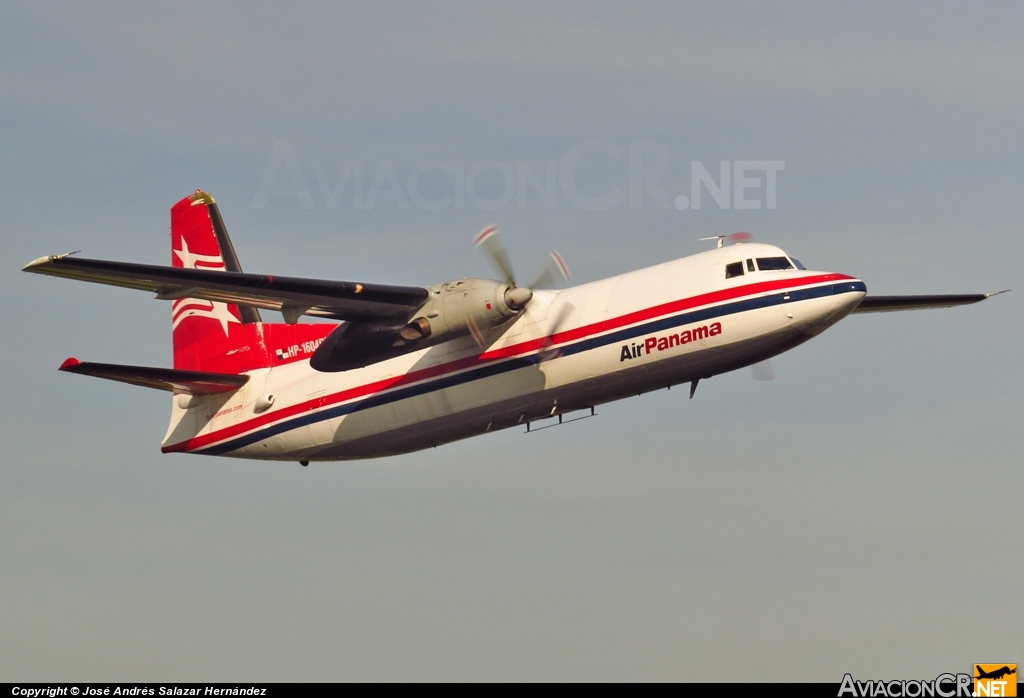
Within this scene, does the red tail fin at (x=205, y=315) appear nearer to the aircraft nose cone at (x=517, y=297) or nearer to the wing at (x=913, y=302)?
the aircraft nose cone at (x=517, y=297)

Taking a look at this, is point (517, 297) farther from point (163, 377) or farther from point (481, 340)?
point (163, 377)

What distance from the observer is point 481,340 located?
28438mm

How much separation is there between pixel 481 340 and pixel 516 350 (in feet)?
2.74

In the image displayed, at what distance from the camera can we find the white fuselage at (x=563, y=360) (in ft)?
86.6

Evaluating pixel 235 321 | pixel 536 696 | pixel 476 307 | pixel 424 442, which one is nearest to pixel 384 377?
pixel 424 442

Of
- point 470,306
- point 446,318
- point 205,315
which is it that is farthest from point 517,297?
point 205,315

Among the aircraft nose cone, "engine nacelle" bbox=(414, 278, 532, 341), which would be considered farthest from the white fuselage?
"engine nacelle" bbox=(414, 278, 532, 341)

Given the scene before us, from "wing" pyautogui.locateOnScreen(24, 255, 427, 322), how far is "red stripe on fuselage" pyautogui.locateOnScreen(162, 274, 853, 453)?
2075mm

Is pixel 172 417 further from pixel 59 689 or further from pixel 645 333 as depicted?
pixel 645 333

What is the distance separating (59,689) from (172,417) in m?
9.64

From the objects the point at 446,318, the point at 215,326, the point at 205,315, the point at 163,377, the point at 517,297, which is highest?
the point at 205,315

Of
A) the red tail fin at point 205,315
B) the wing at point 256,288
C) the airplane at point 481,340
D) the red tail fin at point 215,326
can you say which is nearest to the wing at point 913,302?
the airplane at point 481,340

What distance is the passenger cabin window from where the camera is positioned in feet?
88.0

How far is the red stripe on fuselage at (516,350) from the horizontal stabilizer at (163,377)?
1.14m
